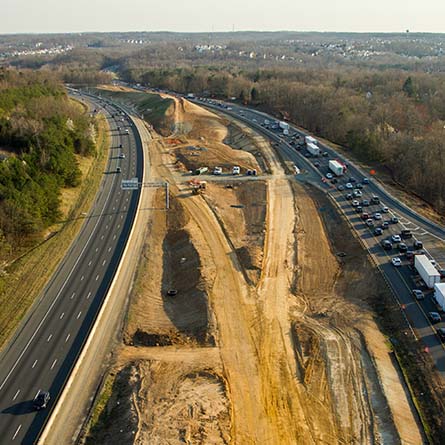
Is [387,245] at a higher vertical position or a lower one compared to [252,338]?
higher

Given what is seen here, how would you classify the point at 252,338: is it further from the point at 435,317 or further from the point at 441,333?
the point at 435,317

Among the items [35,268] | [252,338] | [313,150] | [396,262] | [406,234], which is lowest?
[313,150]

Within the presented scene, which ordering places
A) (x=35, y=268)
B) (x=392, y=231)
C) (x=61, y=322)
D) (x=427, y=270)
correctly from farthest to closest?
(x=392, y=231), (x=35, y=268), (x=427, y=270), (x=61, y=322)

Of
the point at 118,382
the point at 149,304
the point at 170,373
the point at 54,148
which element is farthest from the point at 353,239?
the point at 54,148

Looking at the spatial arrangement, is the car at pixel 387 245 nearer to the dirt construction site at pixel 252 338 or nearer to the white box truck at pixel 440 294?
the dirt construction site at pixel 252 338

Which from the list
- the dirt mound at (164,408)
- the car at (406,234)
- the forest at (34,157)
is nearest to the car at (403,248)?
the car at (406,234)

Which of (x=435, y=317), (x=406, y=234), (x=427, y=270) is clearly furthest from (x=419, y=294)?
(x=406, y=234)

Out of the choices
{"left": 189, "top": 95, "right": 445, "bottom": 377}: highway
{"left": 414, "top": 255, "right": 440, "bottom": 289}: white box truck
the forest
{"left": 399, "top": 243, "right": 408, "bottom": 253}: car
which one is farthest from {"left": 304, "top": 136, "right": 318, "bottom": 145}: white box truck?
{"left": 414, "top": 255, "right": 440, "bottom": 289}: white box truck

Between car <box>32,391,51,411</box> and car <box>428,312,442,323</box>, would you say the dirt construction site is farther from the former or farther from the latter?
car <box>428,312,442,323</box>
